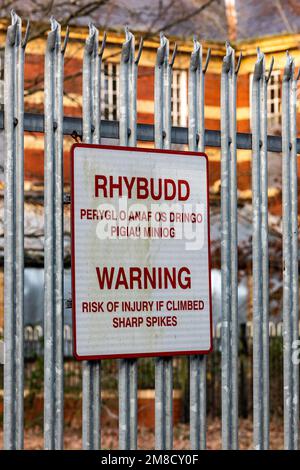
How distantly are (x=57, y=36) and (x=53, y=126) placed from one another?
55cm

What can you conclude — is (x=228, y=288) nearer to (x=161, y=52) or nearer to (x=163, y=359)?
(x=163, y=359)

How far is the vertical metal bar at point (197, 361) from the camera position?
261 inches

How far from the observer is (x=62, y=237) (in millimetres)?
6180

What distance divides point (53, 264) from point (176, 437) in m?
12.2

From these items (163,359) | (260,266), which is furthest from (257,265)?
(163,359)

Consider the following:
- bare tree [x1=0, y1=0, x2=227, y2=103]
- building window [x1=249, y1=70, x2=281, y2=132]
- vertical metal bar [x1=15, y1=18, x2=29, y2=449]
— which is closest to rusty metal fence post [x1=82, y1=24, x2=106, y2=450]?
vertical metal bar [x1=15, y1=18, x2=29, y2=449]

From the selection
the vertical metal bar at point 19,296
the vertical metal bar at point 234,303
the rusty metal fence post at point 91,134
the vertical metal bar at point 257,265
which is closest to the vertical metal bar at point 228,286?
the vertical metal bar at point 234,303

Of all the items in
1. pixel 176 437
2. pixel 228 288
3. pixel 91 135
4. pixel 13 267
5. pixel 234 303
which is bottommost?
pixel 176 437

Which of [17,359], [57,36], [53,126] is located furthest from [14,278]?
[57,36]

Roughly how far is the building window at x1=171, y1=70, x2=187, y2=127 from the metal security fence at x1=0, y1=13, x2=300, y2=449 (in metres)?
12.7

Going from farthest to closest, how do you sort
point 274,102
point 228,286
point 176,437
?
point 274,102
point 176,437
point 228,286

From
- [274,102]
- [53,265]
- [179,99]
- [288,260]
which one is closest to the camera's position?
[53,265]

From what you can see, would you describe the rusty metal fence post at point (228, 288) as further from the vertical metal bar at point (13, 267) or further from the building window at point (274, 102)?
the building window at point (274, 102)

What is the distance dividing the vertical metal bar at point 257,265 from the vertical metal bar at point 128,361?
0.98 meters
